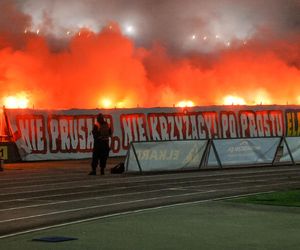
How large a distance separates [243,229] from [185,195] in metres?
4.76

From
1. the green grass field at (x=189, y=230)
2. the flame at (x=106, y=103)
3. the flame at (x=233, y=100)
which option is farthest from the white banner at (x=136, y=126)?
the green grass field at (x=189, y=230)

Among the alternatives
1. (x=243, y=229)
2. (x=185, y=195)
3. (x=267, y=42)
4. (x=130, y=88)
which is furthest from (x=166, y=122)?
(x=243, y=229)

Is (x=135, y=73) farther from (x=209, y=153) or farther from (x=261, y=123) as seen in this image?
(x=209, y=153)

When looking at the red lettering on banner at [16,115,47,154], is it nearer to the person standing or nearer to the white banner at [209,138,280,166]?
the person standing

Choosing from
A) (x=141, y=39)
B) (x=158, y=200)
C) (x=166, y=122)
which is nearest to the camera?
(x=158, y=200)

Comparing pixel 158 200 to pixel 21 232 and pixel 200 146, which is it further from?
pixel 200 146

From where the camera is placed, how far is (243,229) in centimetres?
962

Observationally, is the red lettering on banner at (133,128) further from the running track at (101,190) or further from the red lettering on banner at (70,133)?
the running track at (101,190)

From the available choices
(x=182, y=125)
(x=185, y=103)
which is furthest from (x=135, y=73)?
(x=182, y=125)

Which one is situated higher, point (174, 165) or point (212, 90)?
point (212, 90)

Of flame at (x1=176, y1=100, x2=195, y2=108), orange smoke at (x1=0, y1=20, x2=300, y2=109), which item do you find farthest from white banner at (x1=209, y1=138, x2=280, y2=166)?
flame at (x1=176, y1=100, x2=195, y2=108)

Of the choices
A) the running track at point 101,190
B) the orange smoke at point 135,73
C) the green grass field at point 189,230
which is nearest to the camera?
the green grass field at point 189,230

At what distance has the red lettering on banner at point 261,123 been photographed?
3136cm

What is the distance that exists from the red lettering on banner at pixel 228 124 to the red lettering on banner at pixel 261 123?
29cm
